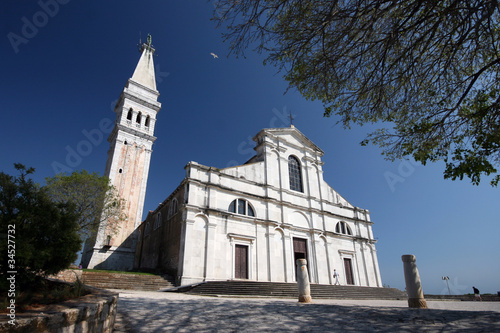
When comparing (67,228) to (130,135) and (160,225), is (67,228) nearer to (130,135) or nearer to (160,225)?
(160,225)

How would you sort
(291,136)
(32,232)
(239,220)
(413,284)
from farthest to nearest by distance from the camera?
(291,136), (239,220), (413,284), (32,232)

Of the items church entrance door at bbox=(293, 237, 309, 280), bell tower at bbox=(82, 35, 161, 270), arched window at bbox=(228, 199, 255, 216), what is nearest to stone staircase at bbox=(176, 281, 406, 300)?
church entrance door at bbox=(293, 237, 309, 280)

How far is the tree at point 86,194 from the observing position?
61.5 ft

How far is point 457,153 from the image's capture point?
6.73 metres

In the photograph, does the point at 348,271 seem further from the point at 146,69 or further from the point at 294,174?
the point at 146,69

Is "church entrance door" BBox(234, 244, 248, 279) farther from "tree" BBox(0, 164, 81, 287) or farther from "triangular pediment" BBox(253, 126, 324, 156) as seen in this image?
"tree" BBox(0, 164, 81, 287)


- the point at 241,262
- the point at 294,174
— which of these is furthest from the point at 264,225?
the point at 294,174

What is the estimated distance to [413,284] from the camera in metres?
8.10

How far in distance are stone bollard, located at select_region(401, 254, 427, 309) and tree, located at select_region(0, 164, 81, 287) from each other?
29.5 feet

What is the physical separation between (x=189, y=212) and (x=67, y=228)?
41.5 feet

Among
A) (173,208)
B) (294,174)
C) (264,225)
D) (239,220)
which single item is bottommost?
(264,225)

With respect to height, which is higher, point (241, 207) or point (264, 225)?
point (241, 207)

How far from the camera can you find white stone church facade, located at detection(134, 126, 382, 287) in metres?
17.6

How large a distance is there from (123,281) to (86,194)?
28.3 feet
